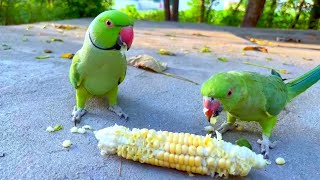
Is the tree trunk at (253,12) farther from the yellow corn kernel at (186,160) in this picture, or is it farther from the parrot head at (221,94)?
the yellow corn kernel at (186,160)

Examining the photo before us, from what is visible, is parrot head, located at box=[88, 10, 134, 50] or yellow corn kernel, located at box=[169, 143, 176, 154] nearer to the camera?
yellow corn kernel, located at box=[169, 143, 176, 154]

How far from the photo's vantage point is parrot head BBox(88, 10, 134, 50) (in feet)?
7.36

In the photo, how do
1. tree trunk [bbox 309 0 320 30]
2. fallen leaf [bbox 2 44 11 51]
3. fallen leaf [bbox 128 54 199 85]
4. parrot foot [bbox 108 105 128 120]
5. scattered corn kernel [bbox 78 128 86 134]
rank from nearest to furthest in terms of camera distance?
scattered corn kernel [bbox 78 128 86 134], parrot foot [bbox 108 105 128 120], fallen leaf [bbox 128 54 199 85], fallen leaf [bbox 2 44 11 51], tree trunk [bbox 309 0 320 30]

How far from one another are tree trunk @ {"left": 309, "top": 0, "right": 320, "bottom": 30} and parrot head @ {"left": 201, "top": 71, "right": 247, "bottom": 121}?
11.1 m

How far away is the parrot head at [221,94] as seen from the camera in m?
1.99

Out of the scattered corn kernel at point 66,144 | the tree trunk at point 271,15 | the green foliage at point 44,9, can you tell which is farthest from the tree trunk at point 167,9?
the scattered corn kernel at point 66,144

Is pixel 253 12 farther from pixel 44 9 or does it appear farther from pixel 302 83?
pixel 302 83

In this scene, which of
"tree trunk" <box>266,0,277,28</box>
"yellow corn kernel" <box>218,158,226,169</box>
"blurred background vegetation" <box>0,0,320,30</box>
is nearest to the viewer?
"yellow corn kernel" <box>218,158,226,169</box>

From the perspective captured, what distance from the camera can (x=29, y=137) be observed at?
227 centimetres

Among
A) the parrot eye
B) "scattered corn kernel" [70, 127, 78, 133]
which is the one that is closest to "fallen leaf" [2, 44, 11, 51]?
"scattered corn kernel" [70, 127, 78, 133]

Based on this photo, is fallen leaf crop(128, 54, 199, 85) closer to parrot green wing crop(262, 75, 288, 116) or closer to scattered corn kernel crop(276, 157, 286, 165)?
parrot green wing crop(262, 75, 288, 116)

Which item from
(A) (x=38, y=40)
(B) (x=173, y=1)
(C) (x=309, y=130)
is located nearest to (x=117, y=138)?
(C) (x=309, y=130)

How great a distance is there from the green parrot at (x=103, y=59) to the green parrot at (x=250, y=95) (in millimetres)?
578

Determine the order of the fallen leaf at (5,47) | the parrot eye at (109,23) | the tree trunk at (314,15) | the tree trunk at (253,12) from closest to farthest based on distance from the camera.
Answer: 1. the parrot eye at (109,23)
2. the fallen leaf at (5,47)
3. the tree trunk at (253,12)
4. the tree trunk at (314,15)
